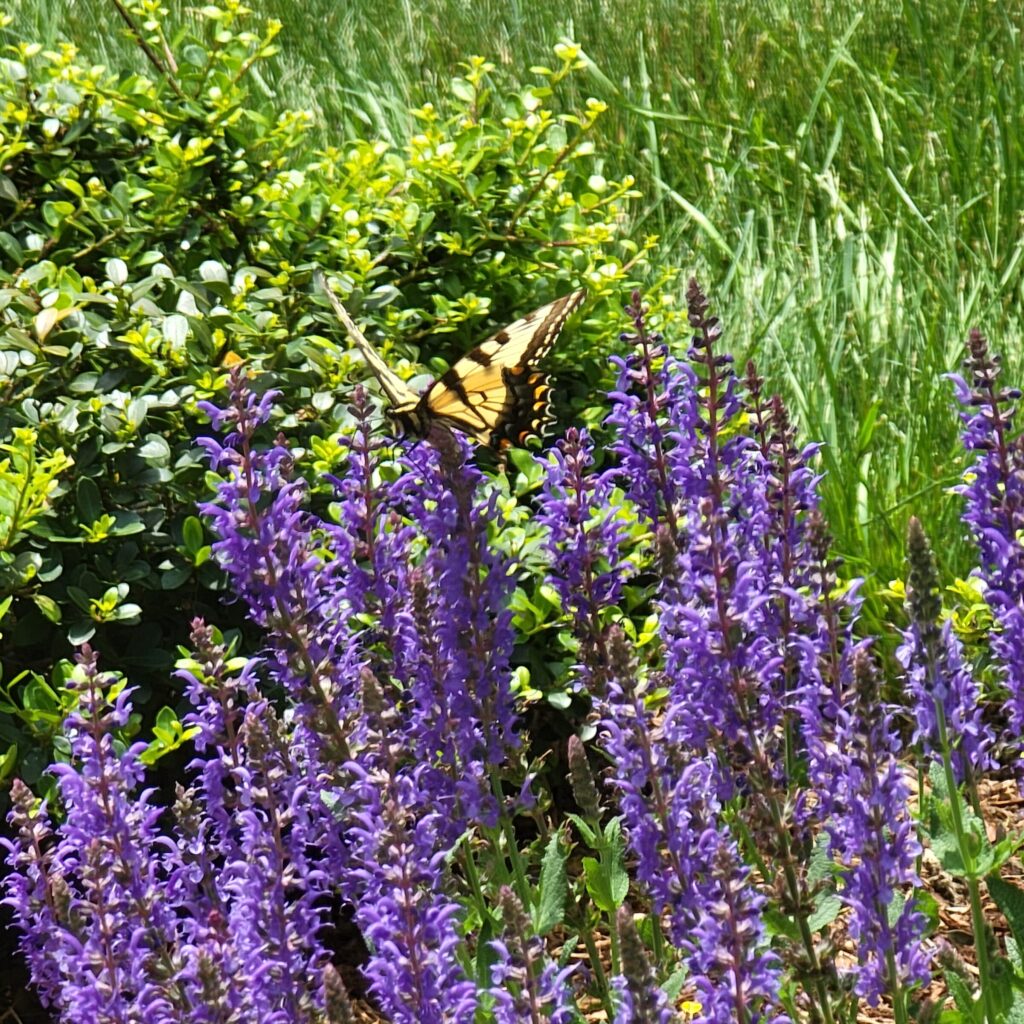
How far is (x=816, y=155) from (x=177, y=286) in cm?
380

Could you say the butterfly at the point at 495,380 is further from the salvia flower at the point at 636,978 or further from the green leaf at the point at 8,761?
the salvia flower at the point at 636,978

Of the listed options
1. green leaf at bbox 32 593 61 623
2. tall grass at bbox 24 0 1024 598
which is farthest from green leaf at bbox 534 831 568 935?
tall grass at bbox 24 0 1024 598

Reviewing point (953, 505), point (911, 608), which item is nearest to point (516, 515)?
point (953, 505)

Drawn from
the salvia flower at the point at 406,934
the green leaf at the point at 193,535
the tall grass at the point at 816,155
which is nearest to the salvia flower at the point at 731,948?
the salvia flower at the point at 406,934

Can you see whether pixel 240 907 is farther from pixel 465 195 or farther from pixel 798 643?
pixel 465 195

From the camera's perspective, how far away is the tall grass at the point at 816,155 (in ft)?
17.0

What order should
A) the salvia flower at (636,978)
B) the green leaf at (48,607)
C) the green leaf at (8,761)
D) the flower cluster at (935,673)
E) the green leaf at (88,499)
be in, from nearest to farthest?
1. the salvia flower at (636,978)
2. the flower cluster at (935,673)
3. the green leaf at (8,761)
4. the green leaf at (48,607)
5. the green leaf at (88,499)

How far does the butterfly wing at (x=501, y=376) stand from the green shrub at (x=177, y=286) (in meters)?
0.54

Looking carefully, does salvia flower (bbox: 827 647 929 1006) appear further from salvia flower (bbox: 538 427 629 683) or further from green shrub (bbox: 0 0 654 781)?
green shrub (bbox: 0 0 654 781)

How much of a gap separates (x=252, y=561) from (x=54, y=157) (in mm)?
2600

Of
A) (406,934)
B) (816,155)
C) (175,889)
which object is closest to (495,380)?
(175,889)

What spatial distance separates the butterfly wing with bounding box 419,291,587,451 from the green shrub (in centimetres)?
54

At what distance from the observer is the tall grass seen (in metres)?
5.19

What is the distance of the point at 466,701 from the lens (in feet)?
9.07
